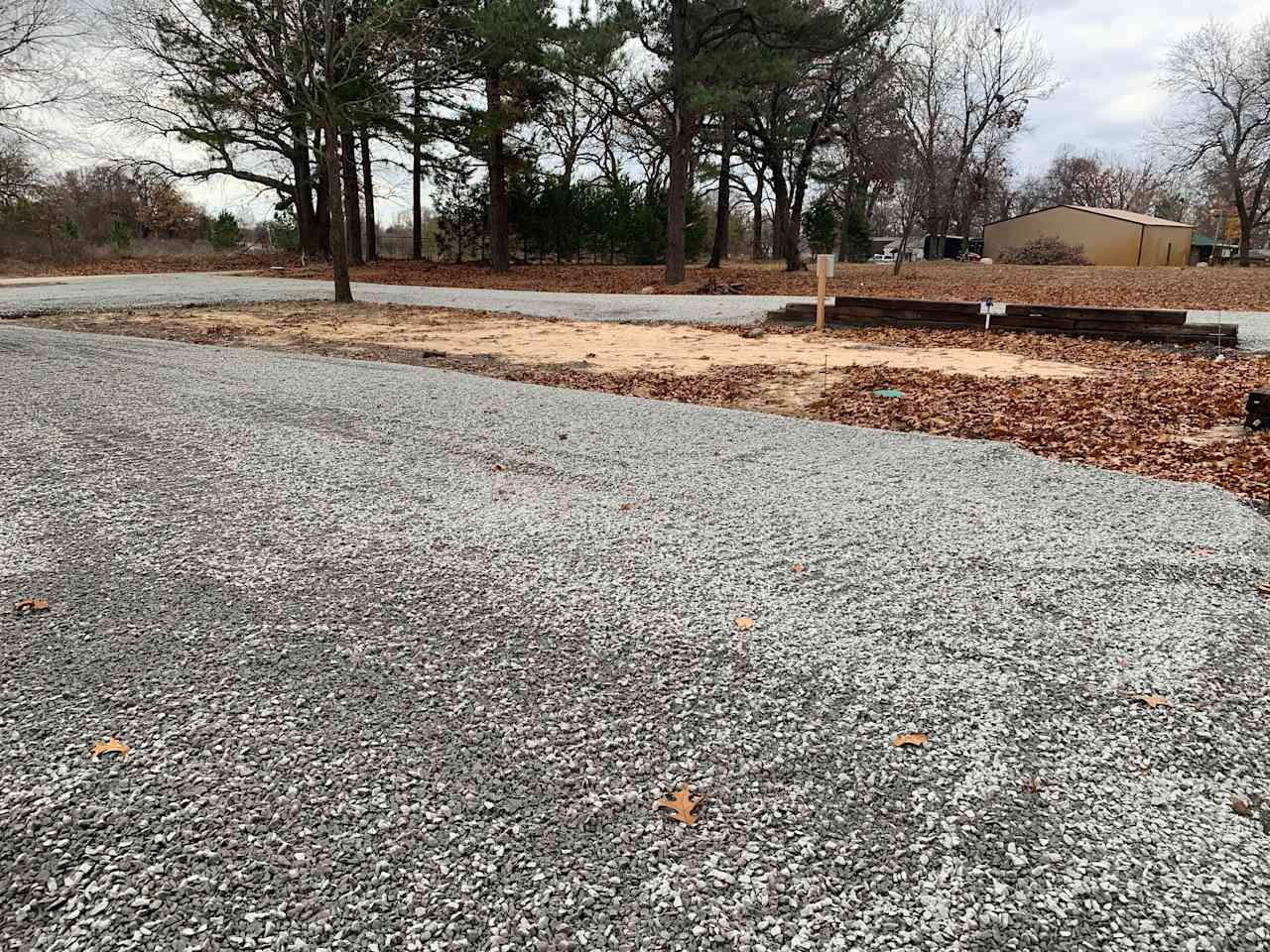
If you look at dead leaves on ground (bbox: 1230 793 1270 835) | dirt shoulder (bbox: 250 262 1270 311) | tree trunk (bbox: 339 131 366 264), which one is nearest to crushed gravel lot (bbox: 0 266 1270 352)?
dirt shoulder (bbox: 250 262 1270 311)

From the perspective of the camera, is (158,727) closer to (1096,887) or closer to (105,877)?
(105,877)

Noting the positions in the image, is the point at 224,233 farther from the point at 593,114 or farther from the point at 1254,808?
the point at 1254,808

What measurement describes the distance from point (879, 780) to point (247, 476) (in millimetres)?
3414

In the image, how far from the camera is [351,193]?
2425cm

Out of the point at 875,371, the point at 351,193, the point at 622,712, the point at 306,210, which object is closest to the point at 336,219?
the point at 875,371

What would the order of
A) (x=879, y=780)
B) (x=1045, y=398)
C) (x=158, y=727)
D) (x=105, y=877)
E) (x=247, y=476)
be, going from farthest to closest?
1. (x=1045, y=398)
2. (x=247, y=476)
3. (x=158, y=727)
4. (x=879, y=780)
5. (x=105, y=877)

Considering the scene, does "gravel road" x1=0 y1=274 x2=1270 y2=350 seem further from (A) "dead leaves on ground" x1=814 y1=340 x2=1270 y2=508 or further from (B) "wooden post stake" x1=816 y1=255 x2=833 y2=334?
(A) "dead leaves on ground" x1=814 y1=340 x2=1270 y2=508

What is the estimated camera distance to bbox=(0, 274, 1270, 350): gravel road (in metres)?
12.7

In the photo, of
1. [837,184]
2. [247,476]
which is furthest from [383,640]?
[837,184]

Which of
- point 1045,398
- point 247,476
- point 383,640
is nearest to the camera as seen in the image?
point 383,640

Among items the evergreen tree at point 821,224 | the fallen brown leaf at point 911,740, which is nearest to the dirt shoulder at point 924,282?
the evergreen tree at point 821,224

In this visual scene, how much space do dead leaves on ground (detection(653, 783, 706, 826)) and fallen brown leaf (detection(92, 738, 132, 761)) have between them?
1.27 m

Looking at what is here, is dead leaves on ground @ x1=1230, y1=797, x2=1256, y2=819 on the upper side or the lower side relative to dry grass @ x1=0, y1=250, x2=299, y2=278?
lower

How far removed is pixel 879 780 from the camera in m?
1.91
